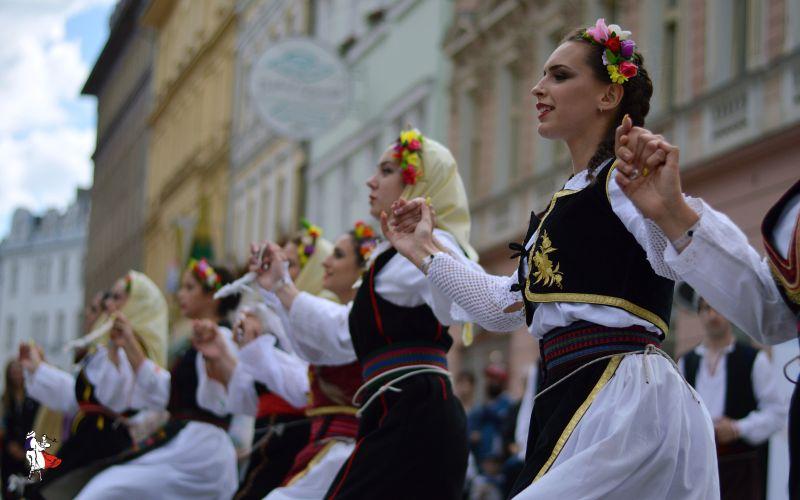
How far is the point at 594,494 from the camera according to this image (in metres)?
4.31

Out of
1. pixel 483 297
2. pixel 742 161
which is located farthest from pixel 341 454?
pixel 742 161

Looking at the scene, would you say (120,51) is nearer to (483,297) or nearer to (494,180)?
(494,180)

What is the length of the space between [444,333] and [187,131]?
145ft

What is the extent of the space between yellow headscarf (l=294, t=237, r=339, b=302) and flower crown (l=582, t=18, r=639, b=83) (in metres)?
3.99

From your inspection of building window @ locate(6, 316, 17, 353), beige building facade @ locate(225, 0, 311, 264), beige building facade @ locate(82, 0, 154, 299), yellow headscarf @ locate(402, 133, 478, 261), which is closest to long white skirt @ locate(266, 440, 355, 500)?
yellow headscarf @ locate(402, 133, 478, 261)

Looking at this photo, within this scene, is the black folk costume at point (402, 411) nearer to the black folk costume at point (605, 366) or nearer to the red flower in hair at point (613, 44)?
the black folk costume at point (605, 366)

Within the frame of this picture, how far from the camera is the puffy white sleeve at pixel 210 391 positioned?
8922mm

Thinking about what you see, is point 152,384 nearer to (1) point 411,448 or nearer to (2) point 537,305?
(1) point 411,448

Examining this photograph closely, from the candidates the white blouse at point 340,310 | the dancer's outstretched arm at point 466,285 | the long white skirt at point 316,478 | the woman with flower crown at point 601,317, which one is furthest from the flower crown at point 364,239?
the woman with flower crown at point 601,317

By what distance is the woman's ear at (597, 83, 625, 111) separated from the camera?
4.96 metres

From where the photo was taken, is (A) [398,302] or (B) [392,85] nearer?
(A) [398,302]

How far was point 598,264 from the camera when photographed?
4586mm

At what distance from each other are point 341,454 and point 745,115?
386 inches

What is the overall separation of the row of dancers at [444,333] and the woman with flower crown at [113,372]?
0.7 inches
